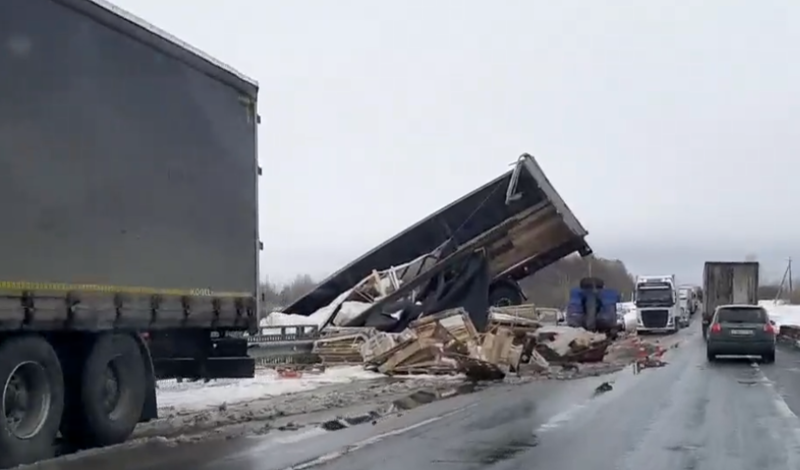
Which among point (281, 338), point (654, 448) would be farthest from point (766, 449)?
point (281, 338)

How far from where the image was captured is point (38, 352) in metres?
10.0

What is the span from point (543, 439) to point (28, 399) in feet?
18.4

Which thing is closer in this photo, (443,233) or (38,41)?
(38,41)

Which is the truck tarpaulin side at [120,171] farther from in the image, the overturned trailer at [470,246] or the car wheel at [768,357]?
the car wheel at [768,357]

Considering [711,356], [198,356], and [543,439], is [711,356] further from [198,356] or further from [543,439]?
[198,356]

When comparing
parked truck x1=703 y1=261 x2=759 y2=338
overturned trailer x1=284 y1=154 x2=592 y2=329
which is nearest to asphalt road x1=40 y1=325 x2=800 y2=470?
overturned trailer x1=284 y1=154 x2=592 y2=329

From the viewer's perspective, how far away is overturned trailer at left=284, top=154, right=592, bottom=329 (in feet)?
77.3

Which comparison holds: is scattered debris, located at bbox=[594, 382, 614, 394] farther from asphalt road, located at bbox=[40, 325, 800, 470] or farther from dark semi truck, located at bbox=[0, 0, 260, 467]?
dark semi truck, located at bbox=[0, 0, 260, 467]

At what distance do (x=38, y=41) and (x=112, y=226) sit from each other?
2.12m

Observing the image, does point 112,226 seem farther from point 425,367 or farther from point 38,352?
point 425,367

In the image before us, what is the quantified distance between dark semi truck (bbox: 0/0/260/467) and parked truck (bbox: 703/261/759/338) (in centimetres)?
3600

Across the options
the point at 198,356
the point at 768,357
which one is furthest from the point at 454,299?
the point at 198,356

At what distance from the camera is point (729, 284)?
46.2 meters

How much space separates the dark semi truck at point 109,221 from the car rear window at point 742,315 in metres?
17.0
